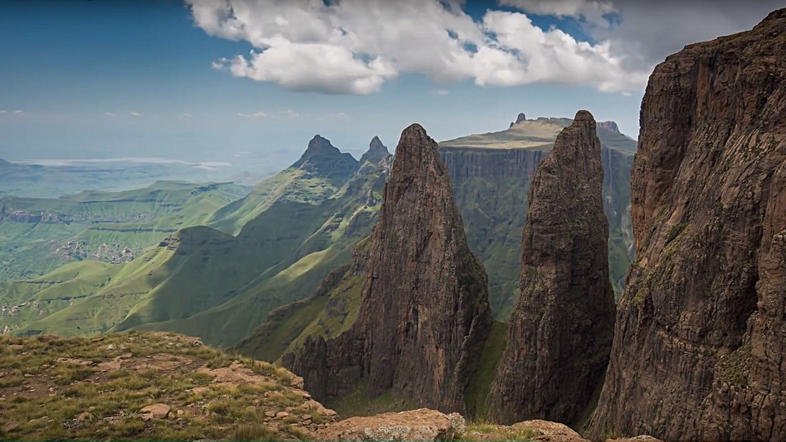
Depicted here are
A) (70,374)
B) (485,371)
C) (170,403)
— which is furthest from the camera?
(485,371)

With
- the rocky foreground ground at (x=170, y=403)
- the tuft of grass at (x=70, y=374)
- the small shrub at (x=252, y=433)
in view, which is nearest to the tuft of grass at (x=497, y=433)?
the rocky foreground ground at (x=170, y=403)

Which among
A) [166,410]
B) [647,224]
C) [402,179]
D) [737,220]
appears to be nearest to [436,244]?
[402,179]

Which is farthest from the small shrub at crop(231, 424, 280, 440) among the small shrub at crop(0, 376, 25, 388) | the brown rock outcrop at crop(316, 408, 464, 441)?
the small shrub at crop(0, 376, 25, 388)

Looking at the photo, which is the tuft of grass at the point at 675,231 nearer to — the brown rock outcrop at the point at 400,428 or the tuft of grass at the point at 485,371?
the brown rock outcrop at the point at 400,428

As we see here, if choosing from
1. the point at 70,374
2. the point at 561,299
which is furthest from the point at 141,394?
the point at 561,299

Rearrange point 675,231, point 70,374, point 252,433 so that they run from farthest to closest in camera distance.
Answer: point 675,231, point 70,374, point 252,433

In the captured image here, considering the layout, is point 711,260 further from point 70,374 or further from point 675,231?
point 70,374

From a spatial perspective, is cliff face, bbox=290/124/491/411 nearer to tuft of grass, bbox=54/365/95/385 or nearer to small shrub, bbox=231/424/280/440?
tuft of grass, bbox=54/365/95/385
